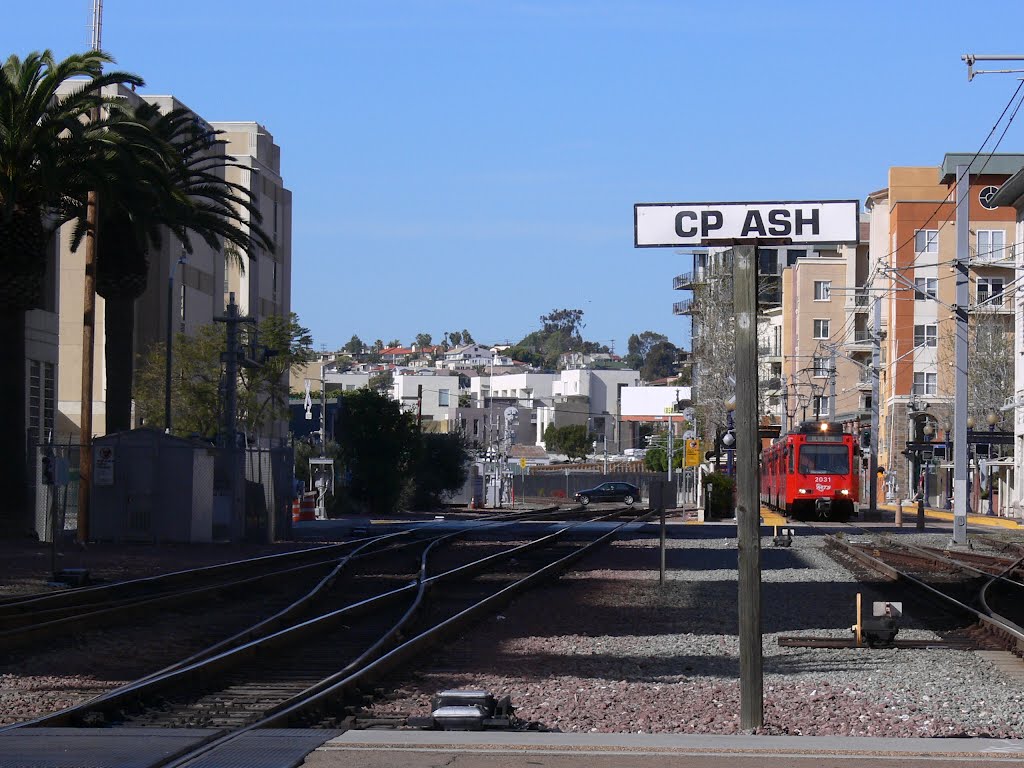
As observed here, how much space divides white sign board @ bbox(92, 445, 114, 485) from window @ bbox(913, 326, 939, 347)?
2402 inches

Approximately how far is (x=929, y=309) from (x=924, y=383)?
4670mm

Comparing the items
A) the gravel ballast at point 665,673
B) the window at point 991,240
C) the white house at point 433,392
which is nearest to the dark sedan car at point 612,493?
the window at point 991,240

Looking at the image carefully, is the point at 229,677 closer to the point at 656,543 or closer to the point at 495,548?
the point at 495,548

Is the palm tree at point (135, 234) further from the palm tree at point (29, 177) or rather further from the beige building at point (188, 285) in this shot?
the beige building at point (188, 285)

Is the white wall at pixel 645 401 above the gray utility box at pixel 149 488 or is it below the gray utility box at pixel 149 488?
above

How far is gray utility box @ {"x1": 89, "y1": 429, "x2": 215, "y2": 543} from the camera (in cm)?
3369

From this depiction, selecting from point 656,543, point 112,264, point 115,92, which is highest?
point 115,92

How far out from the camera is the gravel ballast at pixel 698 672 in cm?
1091

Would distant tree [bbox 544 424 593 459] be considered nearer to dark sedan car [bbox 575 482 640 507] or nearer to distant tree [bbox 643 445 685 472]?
distant tree [bbox 643 445 685 472]

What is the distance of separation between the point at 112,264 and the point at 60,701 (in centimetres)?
3061

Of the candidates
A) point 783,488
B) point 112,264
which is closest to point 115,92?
point 112,264

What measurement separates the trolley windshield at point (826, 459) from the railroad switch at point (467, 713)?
1651 inches

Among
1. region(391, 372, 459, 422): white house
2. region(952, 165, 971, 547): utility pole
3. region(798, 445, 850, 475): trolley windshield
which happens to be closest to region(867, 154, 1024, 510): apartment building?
region(798, 445, 850, 475): trolley windshield

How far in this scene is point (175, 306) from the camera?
7675cm
